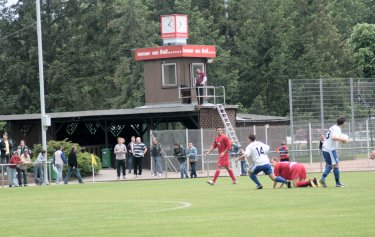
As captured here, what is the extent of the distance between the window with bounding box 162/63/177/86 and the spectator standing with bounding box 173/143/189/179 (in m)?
11.8

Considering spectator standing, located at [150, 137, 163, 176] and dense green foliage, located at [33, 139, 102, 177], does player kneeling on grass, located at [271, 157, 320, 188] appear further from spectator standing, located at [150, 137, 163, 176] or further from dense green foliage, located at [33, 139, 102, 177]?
dense green foliage, located at [33, 139, 102, 177]

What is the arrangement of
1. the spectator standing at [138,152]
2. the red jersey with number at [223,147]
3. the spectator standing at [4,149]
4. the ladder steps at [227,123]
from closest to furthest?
1. the red jersey with number at [223,147]
2. the spectator standing at [4,149]
3. the spectator standing at [138,152]
4. the ladder steps at [227,123]

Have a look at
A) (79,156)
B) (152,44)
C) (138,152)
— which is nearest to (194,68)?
(79,156)

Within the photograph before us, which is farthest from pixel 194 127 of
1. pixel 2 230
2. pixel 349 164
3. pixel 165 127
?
pixel 2 230

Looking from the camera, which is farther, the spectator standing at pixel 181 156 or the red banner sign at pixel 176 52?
the red banner sign at pixel 176 52

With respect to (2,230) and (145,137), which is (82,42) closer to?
(145,137)

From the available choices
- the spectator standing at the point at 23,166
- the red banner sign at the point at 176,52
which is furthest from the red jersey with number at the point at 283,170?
the red banner sign at the point at 176,52

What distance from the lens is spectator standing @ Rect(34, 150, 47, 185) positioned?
43331mm

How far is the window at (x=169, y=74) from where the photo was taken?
5731 centimetres

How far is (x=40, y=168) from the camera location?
4384 centimetres

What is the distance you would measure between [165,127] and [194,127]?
7215 millimetres

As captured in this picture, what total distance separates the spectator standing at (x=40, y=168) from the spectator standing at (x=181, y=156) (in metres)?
5.82

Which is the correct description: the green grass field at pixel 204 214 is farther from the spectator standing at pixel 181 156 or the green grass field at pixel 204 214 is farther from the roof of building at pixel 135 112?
the roof of building at pixel 135 112

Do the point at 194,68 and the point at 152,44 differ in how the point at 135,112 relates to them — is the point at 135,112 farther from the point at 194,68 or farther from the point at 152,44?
the point at 152,44
